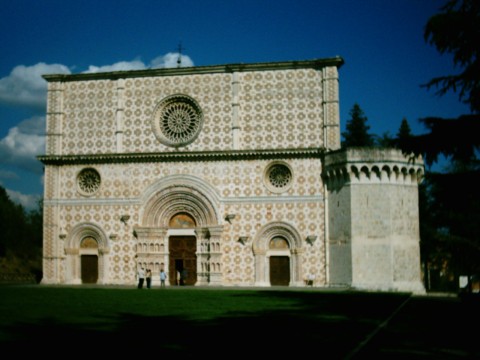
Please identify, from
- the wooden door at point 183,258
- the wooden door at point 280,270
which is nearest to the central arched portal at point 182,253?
the wooden door at point 183,258

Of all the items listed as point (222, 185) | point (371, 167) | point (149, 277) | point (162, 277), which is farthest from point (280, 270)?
point (371, 167)

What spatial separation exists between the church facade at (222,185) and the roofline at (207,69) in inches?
2.6

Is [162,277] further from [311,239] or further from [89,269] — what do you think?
[311,239]

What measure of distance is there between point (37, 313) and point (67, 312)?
87cm

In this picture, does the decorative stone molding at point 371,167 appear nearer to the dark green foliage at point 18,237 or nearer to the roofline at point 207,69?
the roofline at point 207,69

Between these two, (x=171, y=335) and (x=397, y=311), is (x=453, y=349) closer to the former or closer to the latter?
(x=171, y=335)

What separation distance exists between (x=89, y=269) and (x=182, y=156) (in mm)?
8922

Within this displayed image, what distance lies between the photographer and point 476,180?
1352 centimetres

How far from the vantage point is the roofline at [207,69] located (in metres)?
36.7

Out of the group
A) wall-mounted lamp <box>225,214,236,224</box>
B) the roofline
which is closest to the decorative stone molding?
the roofline

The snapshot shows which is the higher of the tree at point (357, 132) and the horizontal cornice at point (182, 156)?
the tree at point (357, 132)

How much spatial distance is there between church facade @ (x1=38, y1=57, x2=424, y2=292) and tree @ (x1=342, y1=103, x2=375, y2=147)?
33.2m

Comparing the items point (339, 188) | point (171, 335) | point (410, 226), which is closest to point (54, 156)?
point (339, 188)

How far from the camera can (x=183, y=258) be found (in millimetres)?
38000
